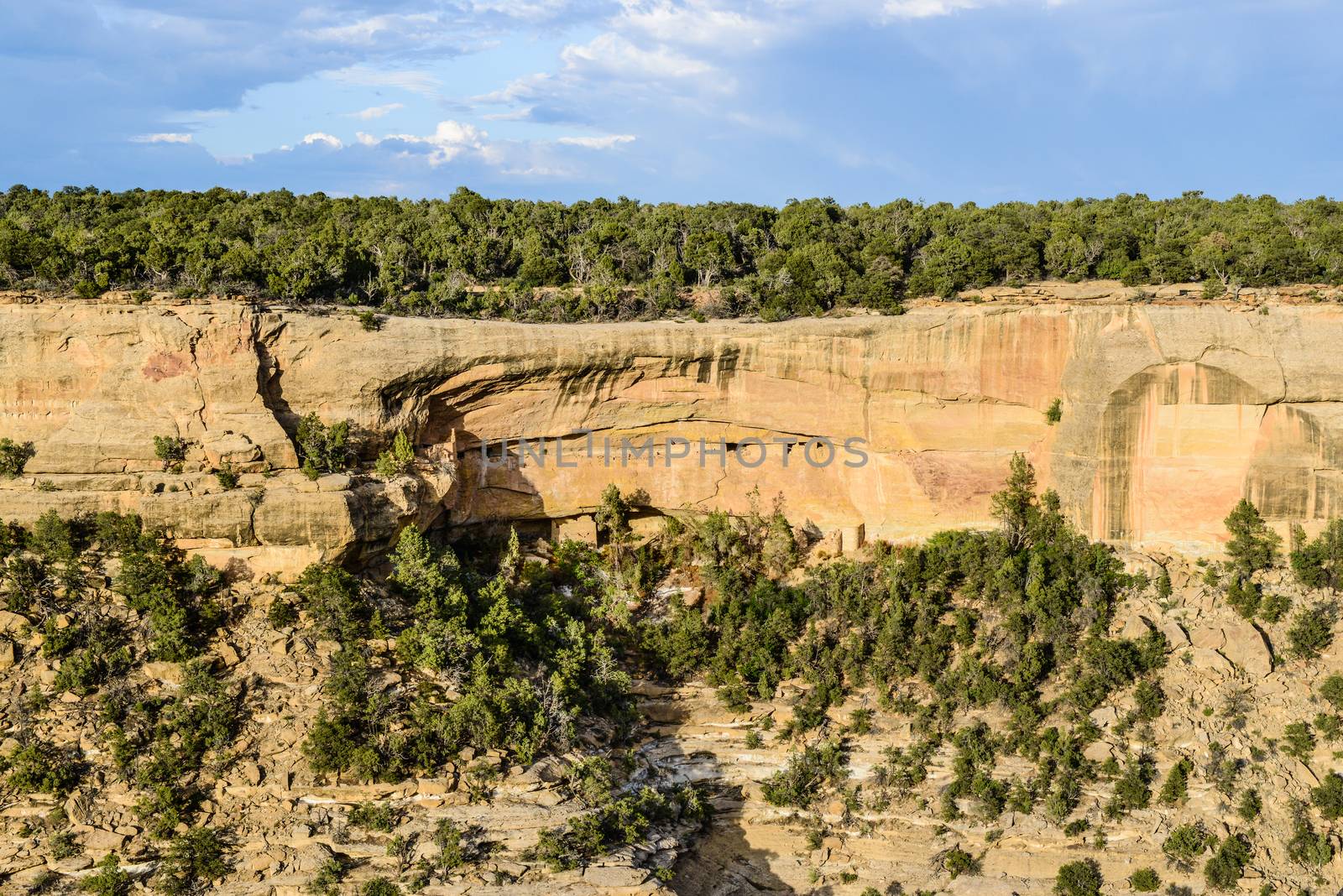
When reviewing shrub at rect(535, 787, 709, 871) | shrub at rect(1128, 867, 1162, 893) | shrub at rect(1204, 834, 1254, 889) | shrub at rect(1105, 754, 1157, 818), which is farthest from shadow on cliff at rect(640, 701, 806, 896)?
shrub at rect(1204, 834, 1254, 889)

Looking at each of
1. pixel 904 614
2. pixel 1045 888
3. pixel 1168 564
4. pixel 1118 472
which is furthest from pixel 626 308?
pixel 1045 888

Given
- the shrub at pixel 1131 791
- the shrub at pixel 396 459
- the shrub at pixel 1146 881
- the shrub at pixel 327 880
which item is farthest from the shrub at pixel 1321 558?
the shrub at pixel 327 880

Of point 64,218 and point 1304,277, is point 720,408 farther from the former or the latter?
point 64,218

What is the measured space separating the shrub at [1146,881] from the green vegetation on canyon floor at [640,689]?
0.05 metres

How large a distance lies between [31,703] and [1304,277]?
38212mm

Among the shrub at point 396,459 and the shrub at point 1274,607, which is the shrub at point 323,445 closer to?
the shrub at point 396,459

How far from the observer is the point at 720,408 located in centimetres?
3269

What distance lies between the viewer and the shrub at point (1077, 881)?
76.6 ft

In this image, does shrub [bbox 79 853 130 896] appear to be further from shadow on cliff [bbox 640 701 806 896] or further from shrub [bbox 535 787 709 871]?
shadow on cliff [bbox 640 701 806 896]

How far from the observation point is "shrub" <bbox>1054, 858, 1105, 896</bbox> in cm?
2334

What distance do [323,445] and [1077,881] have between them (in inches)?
864

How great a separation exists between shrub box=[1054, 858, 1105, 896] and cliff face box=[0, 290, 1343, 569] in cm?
1054

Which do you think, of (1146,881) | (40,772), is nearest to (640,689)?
(1146,881)

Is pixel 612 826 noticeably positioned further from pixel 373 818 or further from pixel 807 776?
pixel 807 776
